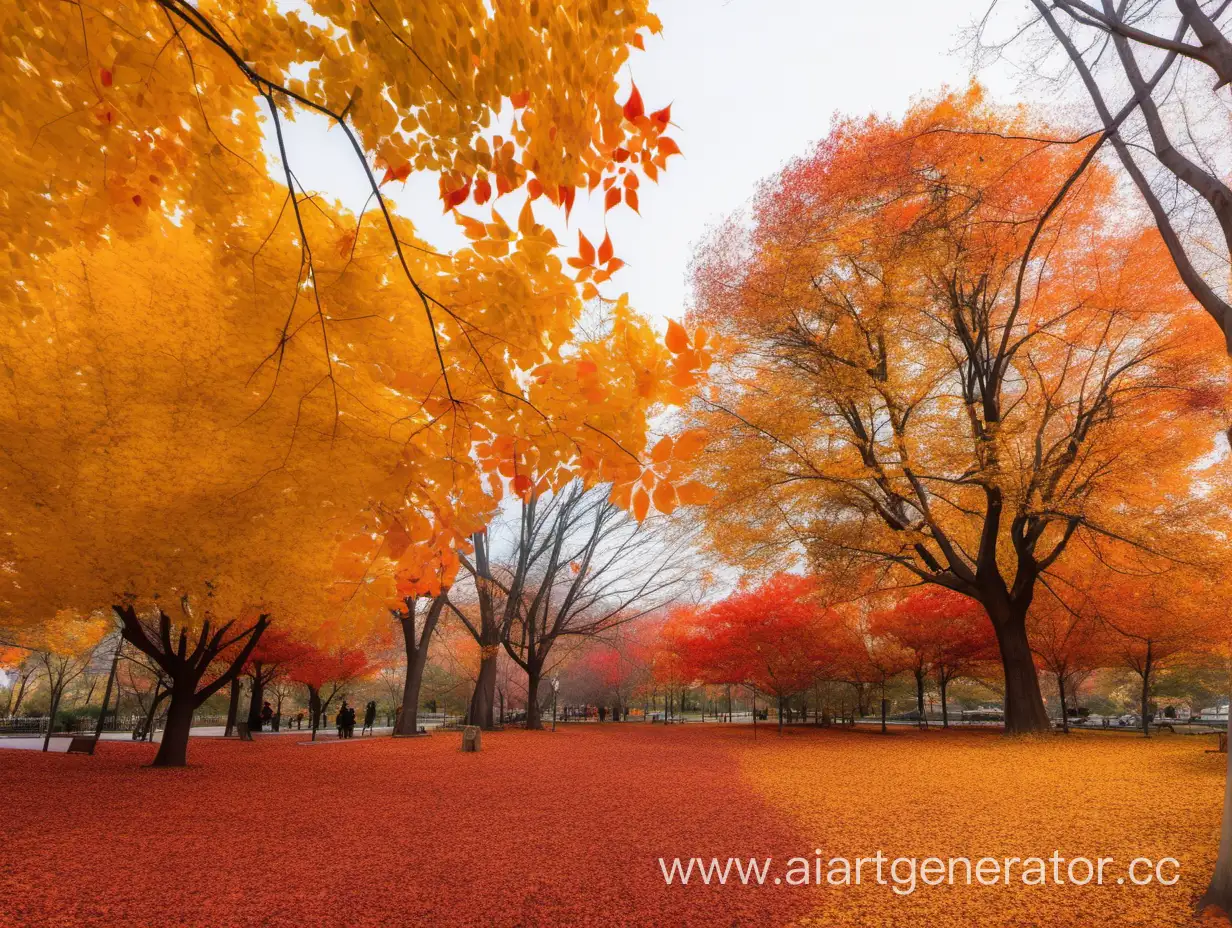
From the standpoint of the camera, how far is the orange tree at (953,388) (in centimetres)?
1127

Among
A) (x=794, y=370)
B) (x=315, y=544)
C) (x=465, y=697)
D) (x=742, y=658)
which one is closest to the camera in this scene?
(x=315, y=544)

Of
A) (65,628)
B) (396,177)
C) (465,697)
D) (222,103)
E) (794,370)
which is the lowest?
(465,697)

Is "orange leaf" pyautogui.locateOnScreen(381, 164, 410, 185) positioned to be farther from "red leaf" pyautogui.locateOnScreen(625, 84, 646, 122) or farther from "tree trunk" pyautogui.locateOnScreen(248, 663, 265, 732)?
"tree trunk" pyautogui.locateOnScreen(248, 663, 265, 732)

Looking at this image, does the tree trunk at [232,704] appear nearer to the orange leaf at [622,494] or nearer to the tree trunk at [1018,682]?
the orange leaf at [622,494]

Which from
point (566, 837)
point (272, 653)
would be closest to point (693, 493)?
point (566, 837)

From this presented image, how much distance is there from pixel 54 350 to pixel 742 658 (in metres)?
21.2

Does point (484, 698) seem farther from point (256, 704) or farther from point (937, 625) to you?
point (937, 625)

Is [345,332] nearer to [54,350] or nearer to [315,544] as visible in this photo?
[54,350]

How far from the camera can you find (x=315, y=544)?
8.96m

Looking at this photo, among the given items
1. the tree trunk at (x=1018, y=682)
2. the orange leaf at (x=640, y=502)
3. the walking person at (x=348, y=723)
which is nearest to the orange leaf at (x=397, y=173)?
the orange leaf at (x=640, y=502)

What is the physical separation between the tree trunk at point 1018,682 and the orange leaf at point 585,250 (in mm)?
15723

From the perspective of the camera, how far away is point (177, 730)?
10586mm

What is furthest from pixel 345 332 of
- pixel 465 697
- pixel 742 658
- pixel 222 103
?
pixel 465 697

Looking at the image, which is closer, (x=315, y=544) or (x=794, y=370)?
(x=315, y=544)
